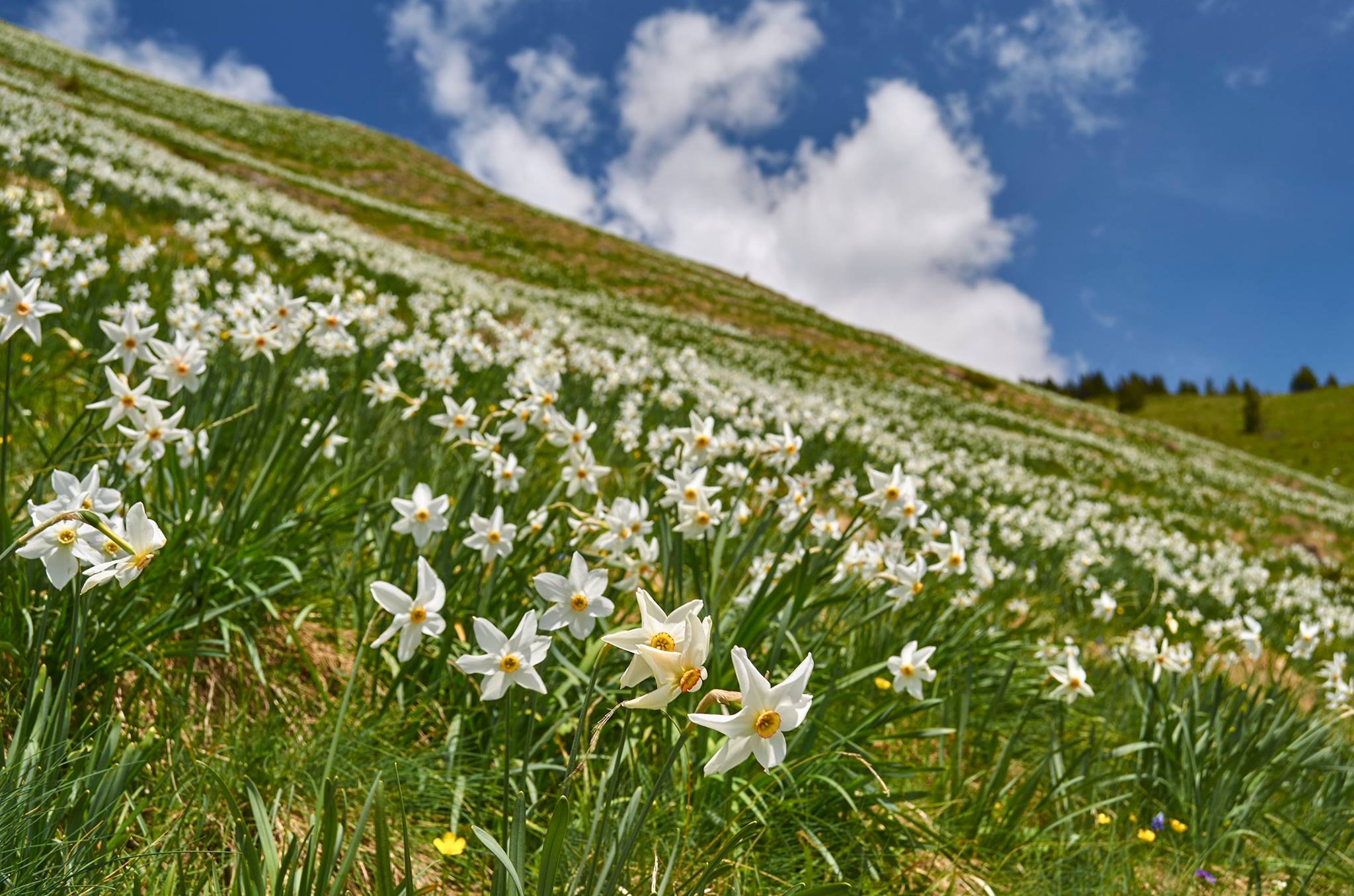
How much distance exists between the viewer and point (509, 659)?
4.85 ft

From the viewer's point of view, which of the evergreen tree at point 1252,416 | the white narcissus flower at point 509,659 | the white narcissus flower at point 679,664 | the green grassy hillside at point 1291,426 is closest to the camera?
the white narcissus flower at point 679,664

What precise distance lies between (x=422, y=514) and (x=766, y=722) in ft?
5.17

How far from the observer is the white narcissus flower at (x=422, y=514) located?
88.9 inches

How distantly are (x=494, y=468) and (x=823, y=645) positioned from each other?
5.25 feet

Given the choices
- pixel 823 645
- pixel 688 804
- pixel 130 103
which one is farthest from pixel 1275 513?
pixel 130 103

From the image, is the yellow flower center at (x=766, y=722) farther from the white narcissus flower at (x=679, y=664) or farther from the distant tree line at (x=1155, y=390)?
the distant tree line at (x=1155, y=390)

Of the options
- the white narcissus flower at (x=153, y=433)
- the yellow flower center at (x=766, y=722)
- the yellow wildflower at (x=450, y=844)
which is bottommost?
the yellow wildflower at (x=450, y=844)

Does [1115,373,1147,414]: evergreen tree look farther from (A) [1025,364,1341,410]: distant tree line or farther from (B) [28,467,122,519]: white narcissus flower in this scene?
(B) [28,467,122,519]: white narcissus flower

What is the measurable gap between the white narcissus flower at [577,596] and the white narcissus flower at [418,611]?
28cm

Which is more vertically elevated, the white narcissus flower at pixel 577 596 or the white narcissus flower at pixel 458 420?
the white narcissus flower at pixel 458 420

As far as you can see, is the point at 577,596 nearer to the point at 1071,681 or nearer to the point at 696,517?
the point at 696,517

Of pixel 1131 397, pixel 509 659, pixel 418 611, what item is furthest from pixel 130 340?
pixel 1131 397

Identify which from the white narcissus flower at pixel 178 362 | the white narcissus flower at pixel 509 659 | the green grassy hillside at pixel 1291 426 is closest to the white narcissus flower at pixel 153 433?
the white narcissus flower at pixel 178 362

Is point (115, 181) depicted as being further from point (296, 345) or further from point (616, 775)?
point (616, 775)
